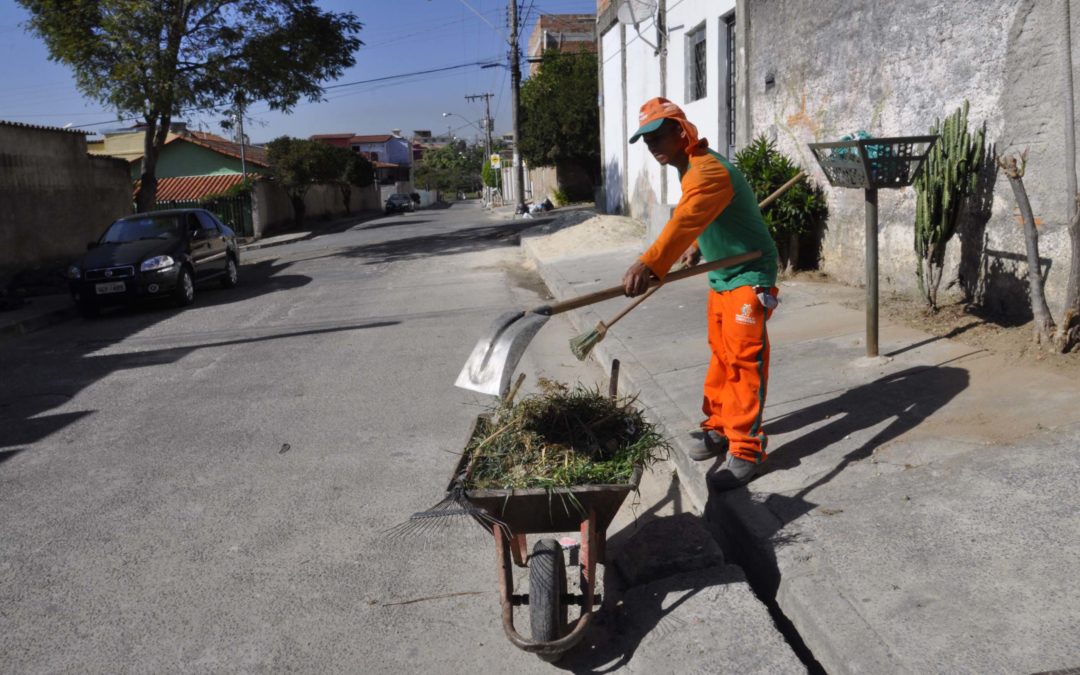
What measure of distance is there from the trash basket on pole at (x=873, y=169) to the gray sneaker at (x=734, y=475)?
1981 millimetres

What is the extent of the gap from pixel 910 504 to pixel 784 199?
20.6 ft

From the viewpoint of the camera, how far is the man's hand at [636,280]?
3.61 m

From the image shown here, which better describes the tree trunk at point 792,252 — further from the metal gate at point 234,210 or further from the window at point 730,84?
the metal gate at point 234,210

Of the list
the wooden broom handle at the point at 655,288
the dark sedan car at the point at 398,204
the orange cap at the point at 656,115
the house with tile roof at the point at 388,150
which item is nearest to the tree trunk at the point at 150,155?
the wooden broom handle at the point at 655,288

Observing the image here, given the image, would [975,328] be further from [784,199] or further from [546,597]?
[546,597]

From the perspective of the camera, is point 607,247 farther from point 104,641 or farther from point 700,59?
point 104,641

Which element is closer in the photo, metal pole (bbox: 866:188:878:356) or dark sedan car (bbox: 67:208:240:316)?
metal pole (bbox: 866:188:878:356)

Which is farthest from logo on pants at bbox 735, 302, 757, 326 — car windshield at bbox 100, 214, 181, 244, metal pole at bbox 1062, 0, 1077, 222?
car windshield at bbox 100, 214, 181, 244

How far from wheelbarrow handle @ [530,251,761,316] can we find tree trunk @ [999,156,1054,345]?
229 cm

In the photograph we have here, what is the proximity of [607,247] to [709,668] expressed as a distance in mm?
14140

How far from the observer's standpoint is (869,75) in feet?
27.1

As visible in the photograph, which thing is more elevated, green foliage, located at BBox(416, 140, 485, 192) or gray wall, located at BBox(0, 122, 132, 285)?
green foliage, located at BBox(416, 140, 485, 192)

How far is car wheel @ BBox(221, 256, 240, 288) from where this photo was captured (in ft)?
52.1

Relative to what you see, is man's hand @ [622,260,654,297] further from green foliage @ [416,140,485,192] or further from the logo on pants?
green foliage @ [416,140,485,192]
